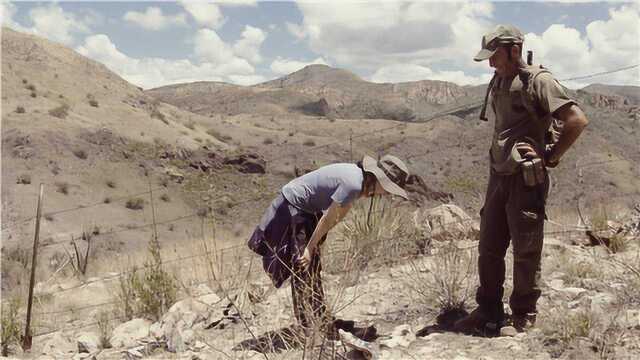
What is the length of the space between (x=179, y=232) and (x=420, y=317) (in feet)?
42.8

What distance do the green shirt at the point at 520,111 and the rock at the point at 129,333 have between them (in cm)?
282

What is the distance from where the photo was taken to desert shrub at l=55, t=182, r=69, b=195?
18031 mm

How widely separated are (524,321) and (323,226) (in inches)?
51.5

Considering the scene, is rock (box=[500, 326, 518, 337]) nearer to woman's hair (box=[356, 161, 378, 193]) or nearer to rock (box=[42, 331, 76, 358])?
woman's hair (box=[356, 161, 378, 193])

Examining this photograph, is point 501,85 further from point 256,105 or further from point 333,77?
point 333,77

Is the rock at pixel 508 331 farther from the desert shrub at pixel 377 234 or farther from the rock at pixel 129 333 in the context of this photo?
the rock at pixel 129 333

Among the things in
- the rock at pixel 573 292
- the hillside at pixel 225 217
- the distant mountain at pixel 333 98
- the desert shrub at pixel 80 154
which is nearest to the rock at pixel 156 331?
the hillside at pixel 225 217

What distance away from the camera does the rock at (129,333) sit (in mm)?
4537

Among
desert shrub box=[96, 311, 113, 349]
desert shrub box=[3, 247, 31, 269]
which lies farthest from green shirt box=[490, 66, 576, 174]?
desert shrub box=[3, 247, 31, 269]

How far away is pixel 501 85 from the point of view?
11.5 ft

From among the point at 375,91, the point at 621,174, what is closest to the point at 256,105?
the point at 375,91

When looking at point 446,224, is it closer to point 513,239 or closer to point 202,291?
point 202,291

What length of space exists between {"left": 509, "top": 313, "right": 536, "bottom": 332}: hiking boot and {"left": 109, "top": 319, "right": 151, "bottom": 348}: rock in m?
2.57

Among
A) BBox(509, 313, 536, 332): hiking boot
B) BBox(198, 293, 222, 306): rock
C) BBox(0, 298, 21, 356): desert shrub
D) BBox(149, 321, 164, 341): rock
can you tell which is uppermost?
BBox(509, 313, 536, 332): hiking boot
